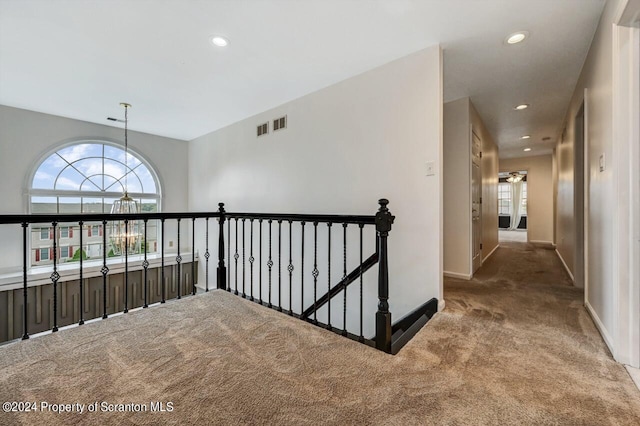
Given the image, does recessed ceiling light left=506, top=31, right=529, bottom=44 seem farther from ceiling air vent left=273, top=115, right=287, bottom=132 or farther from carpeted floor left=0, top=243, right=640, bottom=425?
ceiling air vent left=273, top=115, right=287, bottom=132

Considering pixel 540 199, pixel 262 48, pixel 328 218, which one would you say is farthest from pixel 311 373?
pixel 540 199

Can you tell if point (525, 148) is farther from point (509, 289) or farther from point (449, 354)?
point (449, 354)

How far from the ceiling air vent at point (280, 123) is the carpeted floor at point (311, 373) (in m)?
2.61

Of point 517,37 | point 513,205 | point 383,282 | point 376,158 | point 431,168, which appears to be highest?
point 517,37

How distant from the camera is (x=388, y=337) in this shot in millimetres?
1746

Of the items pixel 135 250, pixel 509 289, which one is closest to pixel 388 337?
pixel 509 289

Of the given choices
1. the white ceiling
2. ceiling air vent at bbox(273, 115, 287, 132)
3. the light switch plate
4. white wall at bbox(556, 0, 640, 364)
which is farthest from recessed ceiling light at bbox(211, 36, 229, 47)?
white wall at bbox(556, 0, 640, 364)

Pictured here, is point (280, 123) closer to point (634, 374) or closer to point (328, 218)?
point (328, 218)

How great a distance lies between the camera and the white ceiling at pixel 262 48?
6.70 feet

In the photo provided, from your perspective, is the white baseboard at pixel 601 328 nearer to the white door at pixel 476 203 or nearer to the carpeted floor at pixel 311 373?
the carpeted floor at pixel 311 373

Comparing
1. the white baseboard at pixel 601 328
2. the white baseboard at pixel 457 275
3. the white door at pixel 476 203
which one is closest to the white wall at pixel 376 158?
the white baseboard at pixel 601 328

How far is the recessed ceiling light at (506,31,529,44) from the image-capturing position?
7.55 ft

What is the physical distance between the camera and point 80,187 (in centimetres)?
463

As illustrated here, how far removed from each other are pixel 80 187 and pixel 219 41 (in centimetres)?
396
